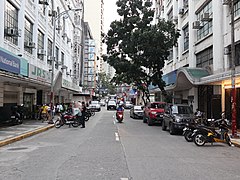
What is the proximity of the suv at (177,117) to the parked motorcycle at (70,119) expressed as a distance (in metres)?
6.56

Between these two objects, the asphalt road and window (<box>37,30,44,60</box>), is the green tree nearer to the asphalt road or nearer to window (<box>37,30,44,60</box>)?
window (<box>37,30,44,60</box>)

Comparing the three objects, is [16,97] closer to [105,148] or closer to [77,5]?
[105,148]

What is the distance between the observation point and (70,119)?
21.7m

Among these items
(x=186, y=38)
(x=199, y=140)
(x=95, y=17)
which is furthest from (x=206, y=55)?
(x=95, y=17)

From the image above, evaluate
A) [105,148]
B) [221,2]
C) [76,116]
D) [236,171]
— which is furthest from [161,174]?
[221,2]

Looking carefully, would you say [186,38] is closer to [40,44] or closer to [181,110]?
[181,110]

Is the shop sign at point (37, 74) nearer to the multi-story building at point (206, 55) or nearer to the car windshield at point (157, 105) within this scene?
the car windshield at point (157, 105)

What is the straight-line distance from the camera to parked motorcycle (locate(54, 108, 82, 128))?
2153cm

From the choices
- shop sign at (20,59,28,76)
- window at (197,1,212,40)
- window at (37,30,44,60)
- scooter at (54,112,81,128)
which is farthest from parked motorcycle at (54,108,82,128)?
window at (197,1,212,40)

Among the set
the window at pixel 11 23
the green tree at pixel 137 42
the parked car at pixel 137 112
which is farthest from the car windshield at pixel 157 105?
the window at pixel 11 23

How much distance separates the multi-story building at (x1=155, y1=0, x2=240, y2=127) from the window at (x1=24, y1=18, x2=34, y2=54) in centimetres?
1238

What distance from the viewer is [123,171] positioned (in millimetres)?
7480

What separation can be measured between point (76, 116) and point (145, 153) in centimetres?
1234

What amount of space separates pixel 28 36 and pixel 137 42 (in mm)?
9619
